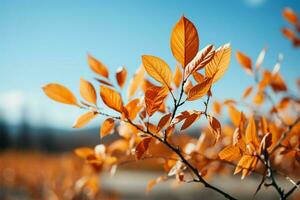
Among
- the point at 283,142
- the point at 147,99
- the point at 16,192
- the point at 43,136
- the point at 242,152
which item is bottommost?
the point at 43,136

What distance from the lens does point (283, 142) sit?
1.04m

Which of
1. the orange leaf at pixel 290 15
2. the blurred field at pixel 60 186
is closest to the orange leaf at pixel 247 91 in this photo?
the orange leaf at pixel 290 15

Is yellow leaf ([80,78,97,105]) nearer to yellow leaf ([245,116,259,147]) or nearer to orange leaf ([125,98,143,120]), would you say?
orange leaf ([125,98,143,120])

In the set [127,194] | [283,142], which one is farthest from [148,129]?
[127,194]

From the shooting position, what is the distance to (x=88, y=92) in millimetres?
747

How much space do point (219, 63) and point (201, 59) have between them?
34mm

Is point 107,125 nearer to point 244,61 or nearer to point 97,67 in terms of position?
point 97,67

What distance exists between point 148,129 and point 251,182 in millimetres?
11376

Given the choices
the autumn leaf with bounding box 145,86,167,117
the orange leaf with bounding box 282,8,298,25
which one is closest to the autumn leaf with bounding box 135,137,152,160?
the autumn leaf with bounding box 145,86,167,117

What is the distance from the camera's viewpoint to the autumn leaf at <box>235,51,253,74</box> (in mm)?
1122

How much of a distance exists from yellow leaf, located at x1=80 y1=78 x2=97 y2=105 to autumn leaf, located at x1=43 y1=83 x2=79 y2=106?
27 mm

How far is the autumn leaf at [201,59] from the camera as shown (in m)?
0.55

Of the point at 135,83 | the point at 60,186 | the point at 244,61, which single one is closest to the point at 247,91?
the point at 244,61

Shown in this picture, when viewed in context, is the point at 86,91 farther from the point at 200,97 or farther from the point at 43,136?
the point at 43,136
